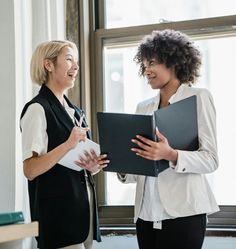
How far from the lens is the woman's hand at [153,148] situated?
1.42 meters

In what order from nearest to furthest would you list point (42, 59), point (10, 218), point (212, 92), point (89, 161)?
1. point (10, 218)
2. point (89, 161)
3. point (42, 59)
4. point (212, 92)

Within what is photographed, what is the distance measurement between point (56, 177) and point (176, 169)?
1.50 feet

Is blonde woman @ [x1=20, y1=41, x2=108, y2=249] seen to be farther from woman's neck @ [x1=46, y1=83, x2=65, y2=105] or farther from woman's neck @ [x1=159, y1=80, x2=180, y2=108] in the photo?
woman's neck @ [x1=159, y1=80, x2=180, y2=108]

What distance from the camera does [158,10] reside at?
2537 millimetres

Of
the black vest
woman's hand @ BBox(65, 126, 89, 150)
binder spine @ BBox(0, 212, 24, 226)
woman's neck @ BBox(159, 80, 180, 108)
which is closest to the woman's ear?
the black vest

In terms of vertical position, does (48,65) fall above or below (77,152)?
above

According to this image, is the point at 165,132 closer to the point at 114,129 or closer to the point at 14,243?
the point at 114,129

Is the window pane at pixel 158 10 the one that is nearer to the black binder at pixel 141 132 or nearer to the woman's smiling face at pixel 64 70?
the woman's smiling face at pixel 64 70

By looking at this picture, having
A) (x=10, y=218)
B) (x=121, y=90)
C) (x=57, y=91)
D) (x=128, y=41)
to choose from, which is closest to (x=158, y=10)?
(x=128, y=41)

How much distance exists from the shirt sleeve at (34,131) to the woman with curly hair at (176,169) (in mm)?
358

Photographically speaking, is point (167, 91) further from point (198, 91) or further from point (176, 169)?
point (176, 169)

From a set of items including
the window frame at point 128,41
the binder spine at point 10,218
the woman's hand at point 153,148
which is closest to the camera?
the binder spine at point 10,218

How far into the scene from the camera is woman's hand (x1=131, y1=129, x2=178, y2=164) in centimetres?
142

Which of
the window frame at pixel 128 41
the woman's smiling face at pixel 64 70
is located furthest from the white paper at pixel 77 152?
the window frame at pixel 128 41
